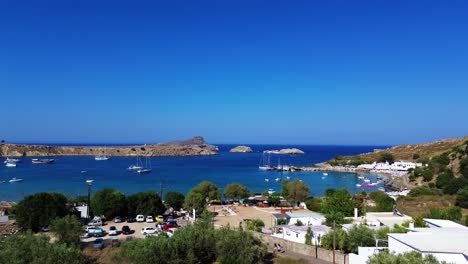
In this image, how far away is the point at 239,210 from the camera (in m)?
49.1

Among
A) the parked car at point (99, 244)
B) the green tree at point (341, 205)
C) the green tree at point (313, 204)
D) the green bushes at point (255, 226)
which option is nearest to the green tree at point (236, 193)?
the green tree at point (313, 204)

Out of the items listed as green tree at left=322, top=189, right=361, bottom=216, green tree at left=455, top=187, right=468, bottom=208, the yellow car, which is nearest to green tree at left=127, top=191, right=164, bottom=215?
the yellow car

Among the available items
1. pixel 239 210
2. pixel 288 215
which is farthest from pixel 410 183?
pixel 288 215

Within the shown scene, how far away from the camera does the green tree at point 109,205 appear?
1629 inches

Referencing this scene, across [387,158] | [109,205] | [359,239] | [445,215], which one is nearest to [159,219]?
[109,205]

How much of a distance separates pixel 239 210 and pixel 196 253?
2422cm

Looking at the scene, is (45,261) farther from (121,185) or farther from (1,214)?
(121,185)

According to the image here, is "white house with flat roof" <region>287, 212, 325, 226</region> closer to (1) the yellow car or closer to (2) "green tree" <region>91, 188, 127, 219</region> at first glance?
(1) the yellow car

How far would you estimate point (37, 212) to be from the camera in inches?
1405

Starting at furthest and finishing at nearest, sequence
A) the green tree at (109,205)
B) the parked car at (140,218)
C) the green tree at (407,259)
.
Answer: the green tree at (109,205) → the parked car at (140,218) → the green tree at (407,259)

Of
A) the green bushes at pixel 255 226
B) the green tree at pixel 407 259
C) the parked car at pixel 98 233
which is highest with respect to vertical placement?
the green tree at pixel 407 259

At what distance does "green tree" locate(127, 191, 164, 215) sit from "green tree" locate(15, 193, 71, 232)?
24.3ft

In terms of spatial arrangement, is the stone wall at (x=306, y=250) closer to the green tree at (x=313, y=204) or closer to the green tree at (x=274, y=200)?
the green tree at (x=313, y=204)

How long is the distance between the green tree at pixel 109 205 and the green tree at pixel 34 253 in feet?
57.6
